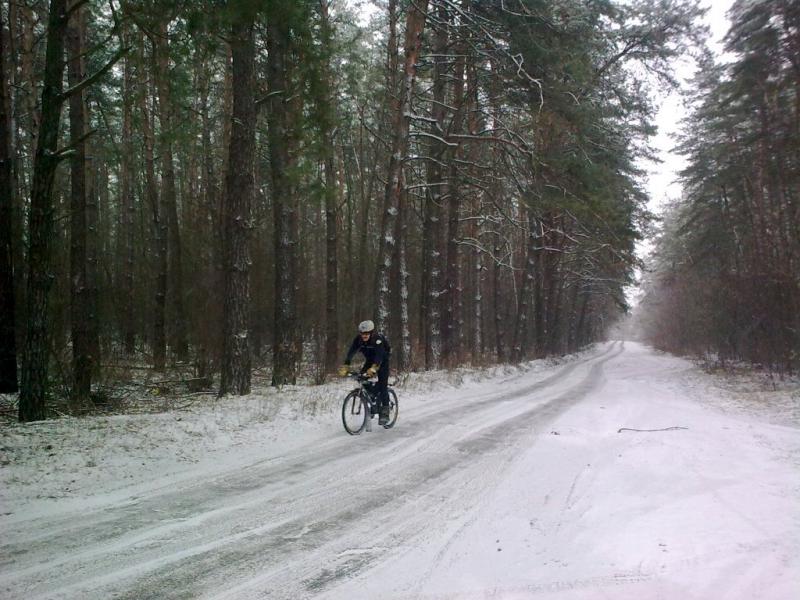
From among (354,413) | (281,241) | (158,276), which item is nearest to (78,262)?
(281,241)

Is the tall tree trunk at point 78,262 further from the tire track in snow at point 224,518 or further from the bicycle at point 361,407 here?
the tire track in snow at point 224,518

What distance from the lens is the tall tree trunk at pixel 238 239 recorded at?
10.9m

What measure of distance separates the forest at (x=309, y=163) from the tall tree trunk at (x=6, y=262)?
1.6 inches

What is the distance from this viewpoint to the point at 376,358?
952cm

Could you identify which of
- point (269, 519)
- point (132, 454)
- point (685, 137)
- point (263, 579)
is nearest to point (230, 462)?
point (132, 454)

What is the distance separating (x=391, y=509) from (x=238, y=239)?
24.2ft

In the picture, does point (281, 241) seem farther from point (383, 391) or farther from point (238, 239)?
point (383, 391)

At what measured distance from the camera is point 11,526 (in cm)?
456

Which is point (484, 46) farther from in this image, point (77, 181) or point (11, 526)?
point (11, 526)

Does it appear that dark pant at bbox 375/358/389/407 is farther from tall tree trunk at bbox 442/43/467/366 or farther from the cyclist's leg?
tall tree trunk at bbox 442/43/467/366

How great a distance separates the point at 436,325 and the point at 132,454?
12763mm

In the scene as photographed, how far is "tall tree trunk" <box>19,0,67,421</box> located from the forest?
30mm

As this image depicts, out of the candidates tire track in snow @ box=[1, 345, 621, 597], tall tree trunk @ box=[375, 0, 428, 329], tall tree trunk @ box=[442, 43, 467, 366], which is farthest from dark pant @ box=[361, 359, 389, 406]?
tall tree trunk @ box=[442, 43, 467, 366]

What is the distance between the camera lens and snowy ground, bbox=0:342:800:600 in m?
3.68
